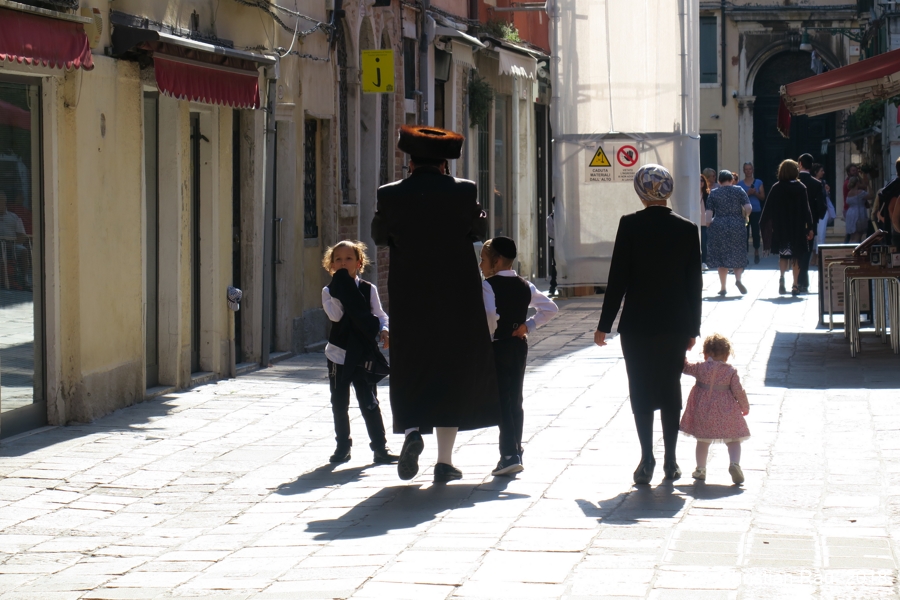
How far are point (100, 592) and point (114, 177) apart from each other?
545cm

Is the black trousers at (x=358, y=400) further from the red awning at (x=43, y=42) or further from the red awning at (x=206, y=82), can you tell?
the red awning at (x=206, y=82)

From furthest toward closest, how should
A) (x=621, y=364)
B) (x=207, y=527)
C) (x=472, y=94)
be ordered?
(x=472, y=94) → (x=621, y=364) → (x=207, y=527)

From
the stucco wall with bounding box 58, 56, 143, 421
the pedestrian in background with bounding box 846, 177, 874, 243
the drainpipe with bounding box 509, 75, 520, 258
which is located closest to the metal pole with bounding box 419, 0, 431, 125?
the drainpipe with bounding box 509, 75, 520, 258

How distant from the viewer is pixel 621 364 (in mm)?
13328

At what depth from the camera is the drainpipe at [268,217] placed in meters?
13.8

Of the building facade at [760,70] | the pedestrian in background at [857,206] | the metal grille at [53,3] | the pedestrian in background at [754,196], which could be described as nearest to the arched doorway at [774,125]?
the building facade at [760,70]

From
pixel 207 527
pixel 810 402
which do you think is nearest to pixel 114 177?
pixel 207 527

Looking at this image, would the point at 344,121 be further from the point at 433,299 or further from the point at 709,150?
the point at 709,150

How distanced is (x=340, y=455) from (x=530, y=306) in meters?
1.47

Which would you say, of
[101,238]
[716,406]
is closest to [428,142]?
[716,406]

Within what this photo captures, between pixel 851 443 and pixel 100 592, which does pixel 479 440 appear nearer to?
pixel 851 443

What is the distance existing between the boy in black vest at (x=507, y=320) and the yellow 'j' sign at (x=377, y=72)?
8.49 meters

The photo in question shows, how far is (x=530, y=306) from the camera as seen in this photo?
830 cm

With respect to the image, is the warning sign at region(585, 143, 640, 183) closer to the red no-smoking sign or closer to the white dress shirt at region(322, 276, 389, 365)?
the red no-smoking sign
